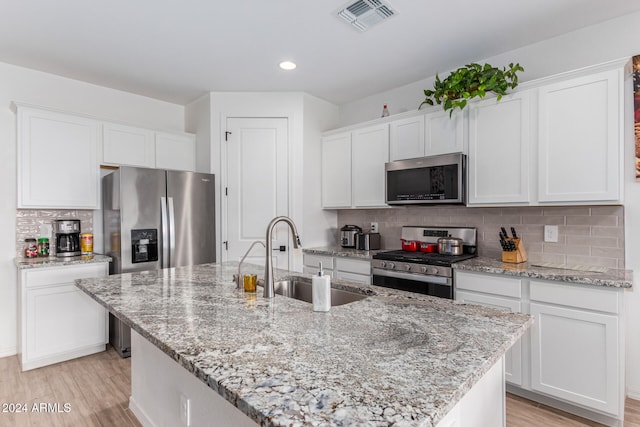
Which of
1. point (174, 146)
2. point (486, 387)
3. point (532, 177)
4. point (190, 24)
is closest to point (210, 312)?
point (486, 387)

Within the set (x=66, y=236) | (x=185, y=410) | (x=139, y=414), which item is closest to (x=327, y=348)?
(x=185, y=410)

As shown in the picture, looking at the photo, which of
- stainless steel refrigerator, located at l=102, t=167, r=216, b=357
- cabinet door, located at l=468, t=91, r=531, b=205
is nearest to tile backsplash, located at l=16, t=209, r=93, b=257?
stainless steel refrigerator, located at l=102, t=167, r=216, b=357

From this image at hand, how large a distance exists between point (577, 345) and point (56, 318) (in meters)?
3.84

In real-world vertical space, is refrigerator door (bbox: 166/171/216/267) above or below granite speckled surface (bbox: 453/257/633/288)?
above

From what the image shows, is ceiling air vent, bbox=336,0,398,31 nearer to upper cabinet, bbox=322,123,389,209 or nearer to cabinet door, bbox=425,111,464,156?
cabinet door, bbox=425,111,464,156

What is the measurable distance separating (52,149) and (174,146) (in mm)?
1111

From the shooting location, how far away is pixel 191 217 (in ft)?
11.4

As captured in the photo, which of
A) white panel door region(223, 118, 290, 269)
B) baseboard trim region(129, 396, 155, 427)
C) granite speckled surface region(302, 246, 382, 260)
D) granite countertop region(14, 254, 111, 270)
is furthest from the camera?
white panel door region(223, 118, 290, 269)

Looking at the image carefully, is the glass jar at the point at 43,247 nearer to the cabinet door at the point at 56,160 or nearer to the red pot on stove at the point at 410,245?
the cabinet door at the point at 56,160

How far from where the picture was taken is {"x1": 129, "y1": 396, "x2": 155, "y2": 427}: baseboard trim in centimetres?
192

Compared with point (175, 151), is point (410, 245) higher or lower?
lower

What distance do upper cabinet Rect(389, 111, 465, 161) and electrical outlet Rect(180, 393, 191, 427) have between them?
258cm

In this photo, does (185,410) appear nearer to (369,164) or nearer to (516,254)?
(516,254)

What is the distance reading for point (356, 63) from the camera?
3.12 meters
